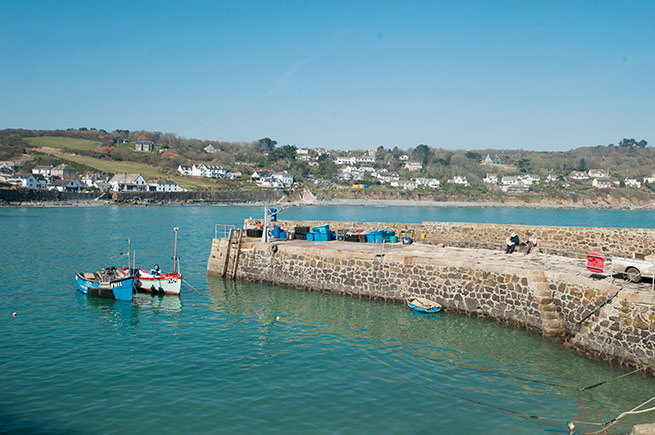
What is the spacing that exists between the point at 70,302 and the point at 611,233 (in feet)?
84.2

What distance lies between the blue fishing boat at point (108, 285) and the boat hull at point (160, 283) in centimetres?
98

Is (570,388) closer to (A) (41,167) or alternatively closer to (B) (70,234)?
(B) (70,234)

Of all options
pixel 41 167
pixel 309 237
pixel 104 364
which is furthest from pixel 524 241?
pixel 41 167

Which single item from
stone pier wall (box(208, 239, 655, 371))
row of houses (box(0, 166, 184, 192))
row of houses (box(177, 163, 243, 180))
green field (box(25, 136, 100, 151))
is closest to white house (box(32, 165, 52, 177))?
row of houses (box(0, 166, 184, 192))

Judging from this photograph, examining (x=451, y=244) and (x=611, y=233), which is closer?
(x=611, y=233)

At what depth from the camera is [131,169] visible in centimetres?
15338

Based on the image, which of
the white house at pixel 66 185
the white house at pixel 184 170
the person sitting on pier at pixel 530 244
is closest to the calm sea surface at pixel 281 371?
the person sitting on pier at pixel 530 244

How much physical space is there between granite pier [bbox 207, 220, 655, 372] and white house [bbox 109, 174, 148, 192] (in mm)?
116446

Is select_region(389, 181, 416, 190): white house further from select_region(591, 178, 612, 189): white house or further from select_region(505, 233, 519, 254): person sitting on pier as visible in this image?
select_region(505, 233, 519, 254): person sitting on pier

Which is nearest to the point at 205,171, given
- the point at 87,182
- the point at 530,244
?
the point at 87,182

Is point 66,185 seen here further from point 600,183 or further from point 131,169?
point 600,183

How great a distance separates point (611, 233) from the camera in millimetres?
23297

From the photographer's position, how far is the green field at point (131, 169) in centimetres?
14832

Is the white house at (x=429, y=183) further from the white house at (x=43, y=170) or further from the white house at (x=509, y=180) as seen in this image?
the white house at (x=43, y=170)
